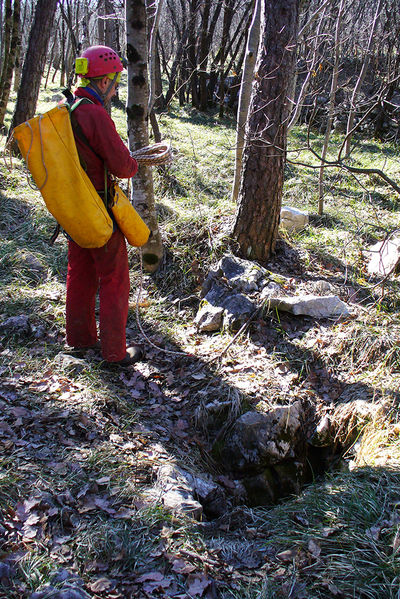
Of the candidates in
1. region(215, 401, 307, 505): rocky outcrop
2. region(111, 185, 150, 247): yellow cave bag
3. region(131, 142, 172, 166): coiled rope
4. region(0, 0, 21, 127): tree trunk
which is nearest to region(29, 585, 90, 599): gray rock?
region(215, 401, 307, 505): rocky outcrop

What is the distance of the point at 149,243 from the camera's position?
5.23 meters

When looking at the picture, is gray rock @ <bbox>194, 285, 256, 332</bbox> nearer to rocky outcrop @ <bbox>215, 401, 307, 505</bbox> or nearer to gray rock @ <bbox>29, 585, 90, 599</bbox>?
rocky outcrop @ <bbox>215, 401, 307, 505</bbox>

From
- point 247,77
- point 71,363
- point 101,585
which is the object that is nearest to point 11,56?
point 247,77

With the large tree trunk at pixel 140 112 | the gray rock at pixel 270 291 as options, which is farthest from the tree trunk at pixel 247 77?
the gray rock at pixel 270 291

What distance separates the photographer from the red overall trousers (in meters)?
3.43

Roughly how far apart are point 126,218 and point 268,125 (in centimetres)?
207

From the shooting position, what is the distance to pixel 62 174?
2.97 m

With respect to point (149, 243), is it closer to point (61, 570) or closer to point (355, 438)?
point (355, 438)

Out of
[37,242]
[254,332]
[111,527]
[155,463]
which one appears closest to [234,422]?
[155,463]

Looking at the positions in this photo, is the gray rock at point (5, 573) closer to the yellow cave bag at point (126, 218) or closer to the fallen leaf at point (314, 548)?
the fallen leaf at point (314, 548)

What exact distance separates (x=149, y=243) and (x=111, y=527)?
11.2ft

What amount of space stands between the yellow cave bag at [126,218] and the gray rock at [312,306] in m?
1.52

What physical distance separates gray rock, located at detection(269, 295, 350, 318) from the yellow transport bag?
1962mm

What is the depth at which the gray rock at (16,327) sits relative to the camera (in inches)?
161
